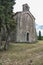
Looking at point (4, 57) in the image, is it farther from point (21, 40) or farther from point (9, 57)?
point (21, 40)

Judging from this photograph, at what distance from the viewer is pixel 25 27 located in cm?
3822

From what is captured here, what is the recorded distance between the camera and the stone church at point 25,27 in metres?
37.8

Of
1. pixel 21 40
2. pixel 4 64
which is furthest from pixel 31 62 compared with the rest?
pixel 21 40

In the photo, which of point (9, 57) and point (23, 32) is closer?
point (9, 57)

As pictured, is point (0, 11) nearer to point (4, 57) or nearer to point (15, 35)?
point (4, 57)

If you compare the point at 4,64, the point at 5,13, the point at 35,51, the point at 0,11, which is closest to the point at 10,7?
the point at 5,13

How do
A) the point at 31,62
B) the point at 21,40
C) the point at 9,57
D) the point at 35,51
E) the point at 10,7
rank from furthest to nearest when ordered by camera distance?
the point at 21,40 < the point at 10,7 < the point at 35,51 < the point at 9,57 < the point at 31,62

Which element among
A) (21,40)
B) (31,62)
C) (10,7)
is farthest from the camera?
(21,40)

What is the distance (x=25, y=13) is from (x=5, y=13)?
12469 mm

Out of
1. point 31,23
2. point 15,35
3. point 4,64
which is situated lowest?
point 4,64

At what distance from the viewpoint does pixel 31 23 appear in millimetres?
39281

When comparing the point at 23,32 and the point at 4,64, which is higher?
the point at 23,32

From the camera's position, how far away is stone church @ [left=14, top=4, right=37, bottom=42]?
37.8 metres

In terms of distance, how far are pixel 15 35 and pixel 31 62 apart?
1775 centimetres
